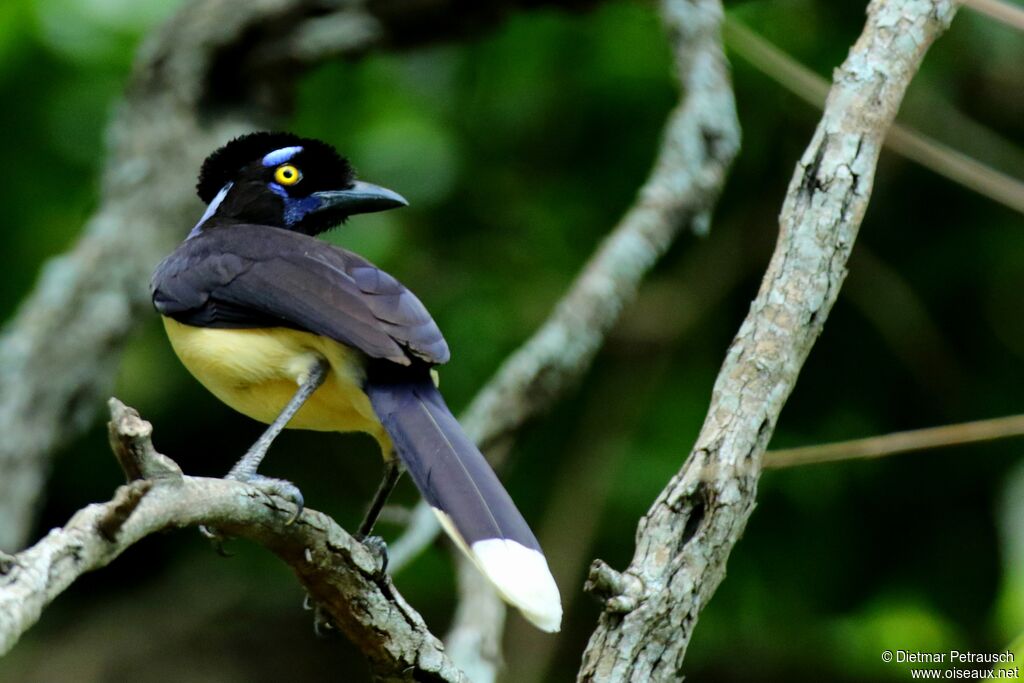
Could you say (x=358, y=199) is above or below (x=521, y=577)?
above

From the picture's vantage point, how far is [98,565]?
2.05 m

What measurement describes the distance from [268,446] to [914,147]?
227 centimetres

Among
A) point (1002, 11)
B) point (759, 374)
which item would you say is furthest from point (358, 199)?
point (1002, 11)

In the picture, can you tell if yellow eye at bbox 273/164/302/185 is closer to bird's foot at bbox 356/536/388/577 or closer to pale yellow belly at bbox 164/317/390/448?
pale yellow belly at bbox 164/317/390/448

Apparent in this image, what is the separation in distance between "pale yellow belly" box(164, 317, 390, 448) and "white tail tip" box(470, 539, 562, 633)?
0.76 metres

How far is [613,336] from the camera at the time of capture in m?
6.16

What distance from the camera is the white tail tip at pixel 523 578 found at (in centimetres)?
259

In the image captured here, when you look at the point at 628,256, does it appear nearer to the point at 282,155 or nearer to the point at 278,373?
the point at 282,155

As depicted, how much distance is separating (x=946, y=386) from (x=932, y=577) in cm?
85

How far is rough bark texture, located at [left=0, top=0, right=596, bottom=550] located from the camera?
208 inches

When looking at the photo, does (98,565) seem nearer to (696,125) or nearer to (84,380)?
(696,125)

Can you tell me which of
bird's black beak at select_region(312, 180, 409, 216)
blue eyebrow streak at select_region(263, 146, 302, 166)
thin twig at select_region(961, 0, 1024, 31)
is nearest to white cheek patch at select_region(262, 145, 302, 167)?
blue eyebrow streak at select_region(263, 146, 302, 166)

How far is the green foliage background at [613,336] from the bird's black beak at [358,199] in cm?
157

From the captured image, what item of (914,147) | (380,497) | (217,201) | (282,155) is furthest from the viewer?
(217,201)
